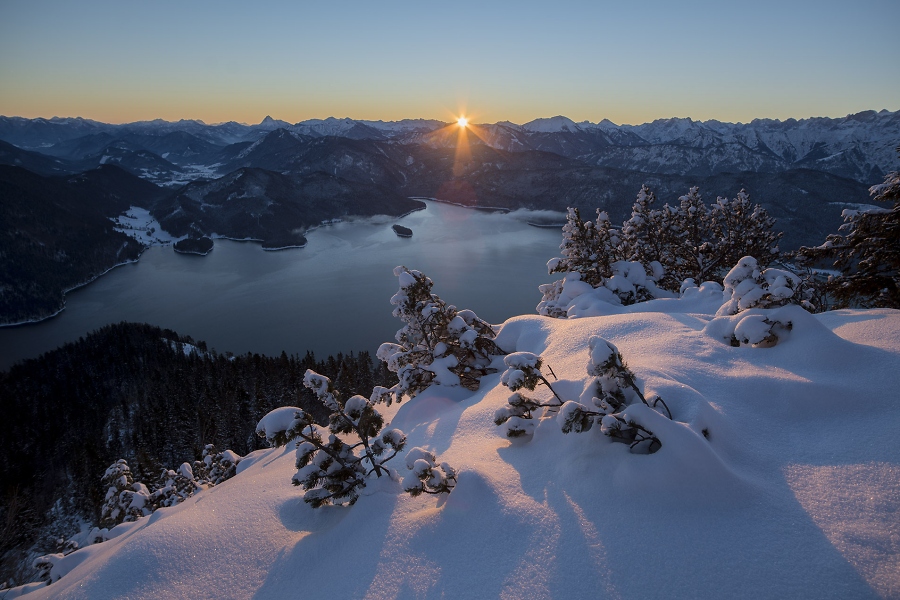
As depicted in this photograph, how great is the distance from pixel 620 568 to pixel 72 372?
138309mm

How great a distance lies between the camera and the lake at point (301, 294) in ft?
345

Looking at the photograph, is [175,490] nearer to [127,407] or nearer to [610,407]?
[610,407]

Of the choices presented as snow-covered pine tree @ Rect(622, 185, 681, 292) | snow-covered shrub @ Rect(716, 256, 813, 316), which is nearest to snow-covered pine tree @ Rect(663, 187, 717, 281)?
snow-covered pine tree @ Rect(622, 185, 681, 292)

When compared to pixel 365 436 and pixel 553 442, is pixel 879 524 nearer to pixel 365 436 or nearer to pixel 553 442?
pixel 553 442

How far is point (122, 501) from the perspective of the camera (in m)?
23.3

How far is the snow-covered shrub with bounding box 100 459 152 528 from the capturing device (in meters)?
22.7

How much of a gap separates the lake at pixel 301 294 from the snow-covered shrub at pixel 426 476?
285 ft

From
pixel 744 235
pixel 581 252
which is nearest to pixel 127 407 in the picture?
pixel 581 252

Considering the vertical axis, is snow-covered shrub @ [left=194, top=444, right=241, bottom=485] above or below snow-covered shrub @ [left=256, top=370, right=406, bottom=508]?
below

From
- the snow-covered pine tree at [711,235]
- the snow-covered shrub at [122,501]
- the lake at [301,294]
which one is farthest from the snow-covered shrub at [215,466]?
the lake at [301,294]

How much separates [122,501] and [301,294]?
109 meters

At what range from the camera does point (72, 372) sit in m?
104

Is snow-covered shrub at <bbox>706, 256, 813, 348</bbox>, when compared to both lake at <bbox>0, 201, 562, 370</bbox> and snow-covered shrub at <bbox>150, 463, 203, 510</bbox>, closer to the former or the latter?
snow-covered shrub at <bbox>150, 463, 203, 510</bbox>

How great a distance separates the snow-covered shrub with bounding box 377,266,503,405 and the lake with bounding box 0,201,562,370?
3128 inches
